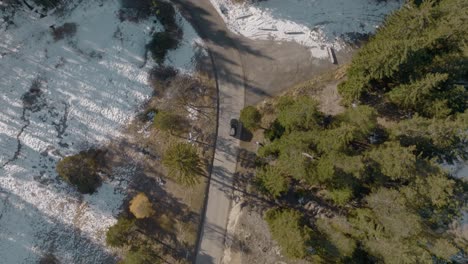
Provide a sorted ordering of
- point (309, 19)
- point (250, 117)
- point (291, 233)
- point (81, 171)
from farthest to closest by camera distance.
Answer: point (309, 19), point (81, 171), point (250, 117), point (291, 233)

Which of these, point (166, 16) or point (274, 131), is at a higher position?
point (166, 16)

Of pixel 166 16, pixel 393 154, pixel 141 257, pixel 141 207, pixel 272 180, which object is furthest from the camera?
pixel 166 16

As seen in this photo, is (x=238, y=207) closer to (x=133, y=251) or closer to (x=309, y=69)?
(x=133, y=251)

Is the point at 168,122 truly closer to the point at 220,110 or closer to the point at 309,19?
the point at 220,110

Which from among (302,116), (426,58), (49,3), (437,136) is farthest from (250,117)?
(49,3)

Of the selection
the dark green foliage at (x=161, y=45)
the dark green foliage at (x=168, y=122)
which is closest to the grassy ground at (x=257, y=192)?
the dark green foliage at (x=168, y=122)

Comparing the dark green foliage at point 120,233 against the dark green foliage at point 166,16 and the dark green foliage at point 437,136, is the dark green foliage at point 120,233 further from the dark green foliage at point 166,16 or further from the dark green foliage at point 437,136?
the dark green foliage at point 437,136

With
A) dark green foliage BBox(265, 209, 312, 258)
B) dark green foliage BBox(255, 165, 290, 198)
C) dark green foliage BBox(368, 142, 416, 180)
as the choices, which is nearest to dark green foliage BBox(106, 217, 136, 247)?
dark green foliage BBox(255, 165, 290, 198)
